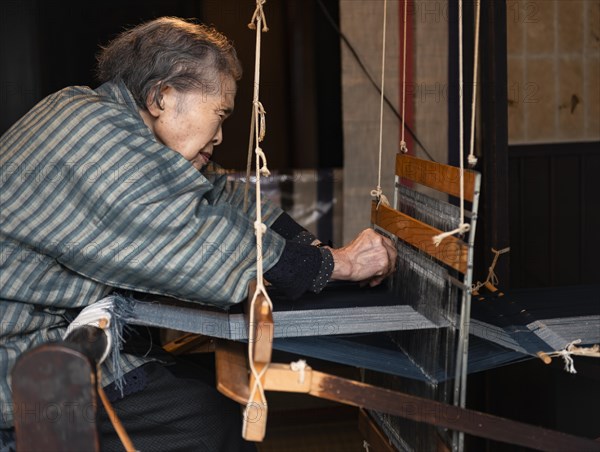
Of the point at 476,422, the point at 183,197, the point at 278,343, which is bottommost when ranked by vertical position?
the point at 476,422

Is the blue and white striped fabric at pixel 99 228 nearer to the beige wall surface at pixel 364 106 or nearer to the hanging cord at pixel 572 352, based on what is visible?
the hanging cord at pixel 572 352

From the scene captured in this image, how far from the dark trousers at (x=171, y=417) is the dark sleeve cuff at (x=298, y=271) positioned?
356 millimetres

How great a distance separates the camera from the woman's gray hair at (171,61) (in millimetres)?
2068

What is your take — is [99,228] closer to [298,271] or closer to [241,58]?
[298,271]

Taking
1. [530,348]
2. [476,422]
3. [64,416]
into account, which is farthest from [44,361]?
[530,348]

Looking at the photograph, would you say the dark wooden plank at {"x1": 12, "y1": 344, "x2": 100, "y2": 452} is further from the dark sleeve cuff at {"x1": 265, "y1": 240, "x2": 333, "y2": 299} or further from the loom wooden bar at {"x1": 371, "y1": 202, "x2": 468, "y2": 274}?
the loom wooden bar at {"x1": 371, "y1": 202, "x2": 468, "y2": 274}

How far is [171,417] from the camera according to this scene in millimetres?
2031

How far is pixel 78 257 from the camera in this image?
1843 mm

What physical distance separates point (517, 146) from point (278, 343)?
79.0 inches

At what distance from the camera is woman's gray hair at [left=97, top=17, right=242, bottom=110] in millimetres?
2068

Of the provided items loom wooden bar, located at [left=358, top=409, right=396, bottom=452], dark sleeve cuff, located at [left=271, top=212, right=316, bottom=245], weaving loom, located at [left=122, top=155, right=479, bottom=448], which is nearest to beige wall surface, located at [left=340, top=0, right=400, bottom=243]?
dark sleeve cuff, located at [left=271, top=212, right=316, bottom=245]

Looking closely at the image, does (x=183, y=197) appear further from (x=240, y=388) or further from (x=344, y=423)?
(x=344, y=423)

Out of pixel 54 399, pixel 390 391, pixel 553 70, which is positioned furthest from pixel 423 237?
pixel 553 70

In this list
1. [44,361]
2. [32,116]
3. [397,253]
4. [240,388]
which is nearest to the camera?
[44,361]
